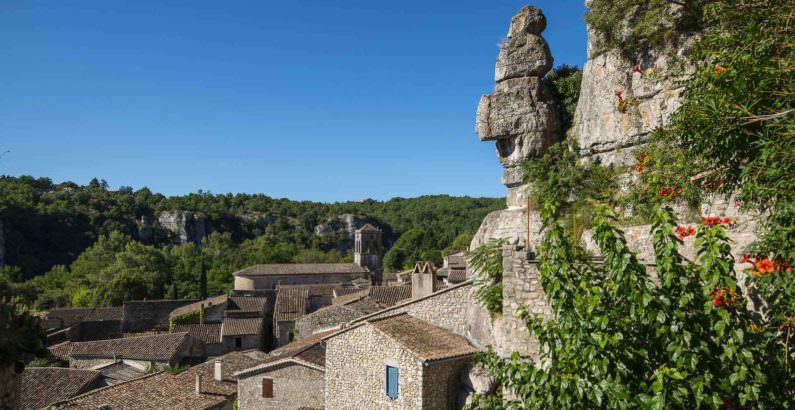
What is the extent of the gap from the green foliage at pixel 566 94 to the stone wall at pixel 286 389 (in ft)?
39.0

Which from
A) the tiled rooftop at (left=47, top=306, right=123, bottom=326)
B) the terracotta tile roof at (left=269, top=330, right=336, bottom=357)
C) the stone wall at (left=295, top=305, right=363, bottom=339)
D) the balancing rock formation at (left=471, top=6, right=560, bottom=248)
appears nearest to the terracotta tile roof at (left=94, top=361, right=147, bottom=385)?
the terracotta tile roof at (left=269, top=330, right=336, bottom=357)

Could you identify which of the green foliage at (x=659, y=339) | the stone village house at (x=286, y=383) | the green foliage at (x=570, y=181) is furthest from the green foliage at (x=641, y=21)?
the stone village house at (x=286, y=383)

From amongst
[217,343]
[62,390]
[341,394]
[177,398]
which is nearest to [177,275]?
[217,343]

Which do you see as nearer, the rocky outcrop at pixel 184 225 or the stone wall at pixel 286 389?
the stone wall at pixel 286 389

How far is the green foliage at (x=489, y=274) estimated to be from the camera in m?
10.8

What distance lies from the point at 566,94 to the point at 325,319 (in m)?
20.7

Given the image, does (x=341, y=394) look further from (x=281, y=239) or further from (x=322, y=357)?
(x=281, y=239)

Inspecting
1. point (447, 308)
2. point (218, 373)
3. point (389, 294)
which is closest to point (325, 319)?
point (389, 294)

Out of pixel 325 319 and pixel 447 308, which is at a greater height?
pixel 447 308

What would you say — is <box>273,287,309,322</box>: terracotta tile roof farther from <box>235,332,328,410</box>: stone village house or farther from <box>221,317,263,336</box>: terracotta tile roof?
<box>235,332,328,410</box>: stone village house

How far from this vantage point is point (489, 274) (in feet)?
Answer: 36.2

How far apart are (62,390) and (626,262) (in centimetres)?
2780

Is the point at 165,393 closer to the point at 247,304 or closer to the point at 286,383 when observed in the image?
the point at 286,383

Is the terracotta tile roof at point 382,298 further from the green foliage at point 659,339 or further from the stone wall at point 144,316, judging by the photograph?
the green foliage at point 659,339
